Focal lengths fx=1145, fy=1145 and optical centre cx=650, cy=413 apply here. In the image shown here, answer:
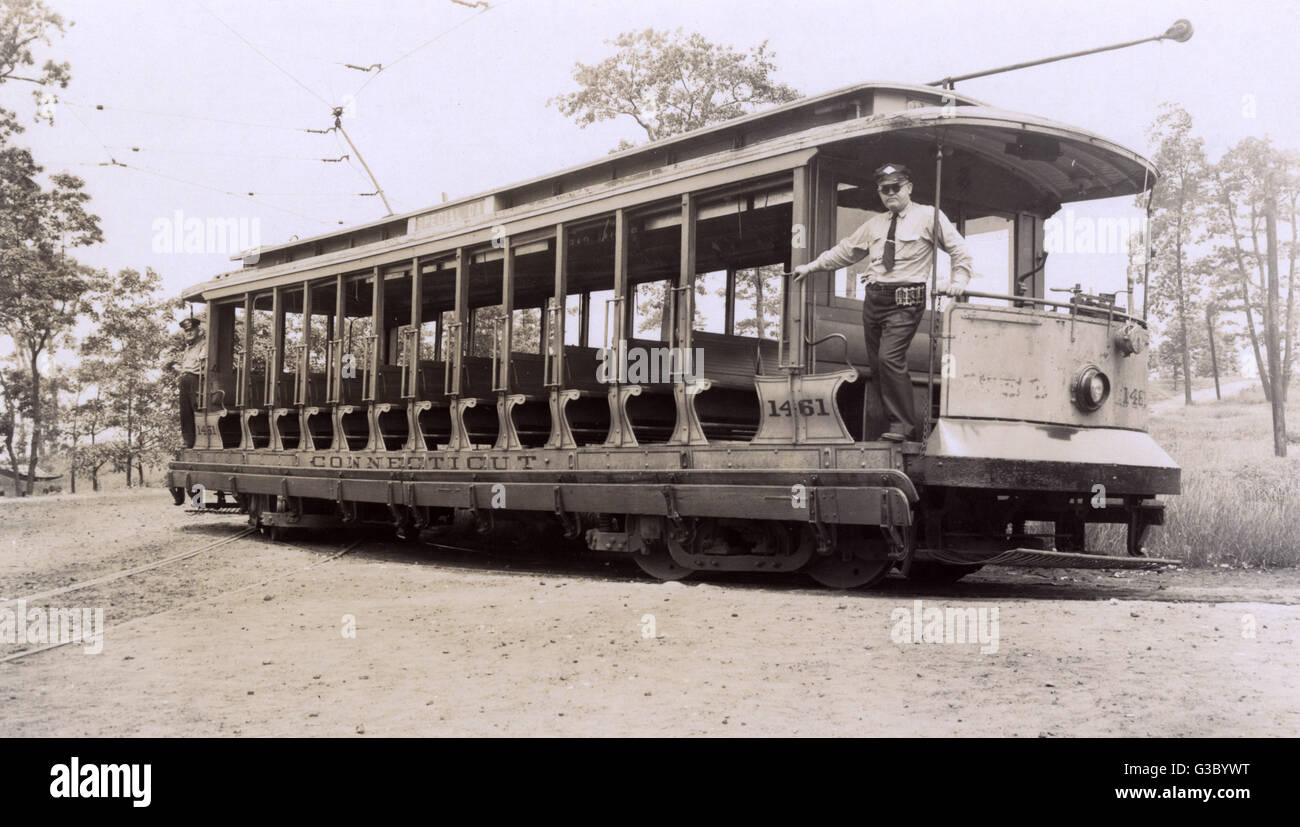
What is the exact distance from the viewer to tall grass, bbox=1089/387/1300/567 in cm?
1084

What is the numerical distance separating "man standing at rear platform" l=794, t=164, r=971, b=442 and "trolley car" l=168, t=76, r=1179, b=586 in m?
0.17

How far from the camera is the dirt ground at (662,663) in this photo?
4.23 m

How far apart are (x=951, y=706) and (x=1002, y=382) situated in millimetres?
3144

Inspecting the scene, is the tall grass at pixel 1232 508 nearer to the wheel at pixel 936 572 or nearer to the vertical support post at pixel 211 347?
the wheel at pixel 936 572

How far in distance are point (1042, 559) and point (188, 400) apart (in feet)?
40.8

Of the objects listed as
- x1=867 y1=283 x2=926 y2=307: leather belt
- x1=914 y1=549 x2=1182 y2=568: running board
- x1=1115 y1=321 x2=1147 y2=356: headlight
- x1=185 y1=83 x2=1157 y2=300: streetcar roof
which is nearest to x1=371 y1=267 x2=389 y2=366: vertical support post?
x1=185 y1=83 x2=1157 y2=300: streetcar roof

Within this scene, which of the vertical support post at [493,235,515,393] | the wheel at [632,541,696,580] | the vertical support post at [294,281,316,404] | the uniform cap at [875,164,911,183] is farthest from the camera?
the vertical support post at [294,281,316,404]

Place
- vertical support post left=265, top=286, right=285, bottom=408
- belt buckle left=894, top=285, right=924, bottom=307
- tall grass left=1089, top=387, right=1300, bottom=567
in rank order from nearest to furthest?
belt buckle left=894, top=285, right=924, bottom=307
tall grass left=1089, top=387, right=1300, bottom=567
vertical support post left=265, top=286, right=285, bottom=408

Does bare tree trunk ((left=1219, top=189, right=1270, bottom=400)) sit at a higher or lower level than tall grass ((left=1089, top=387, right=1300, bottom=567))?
higher

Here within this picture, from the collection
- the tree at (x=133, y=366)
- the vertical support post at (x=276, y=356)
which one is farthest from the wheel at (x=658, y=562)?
the tree at (x=133, y=366)

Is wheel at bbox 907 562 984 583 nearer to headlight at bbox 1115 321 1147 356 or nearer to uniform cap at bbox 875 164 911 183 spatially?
headlight at bbox 1115 321 1147 356

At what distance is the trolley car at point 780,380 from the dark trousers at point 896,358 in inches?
5.8

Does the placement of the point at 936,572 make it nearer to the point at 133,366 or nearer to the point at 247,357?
the point at 247,357

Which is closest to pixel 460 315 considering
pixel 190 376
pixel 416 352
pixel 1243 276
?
pixel 416 352
